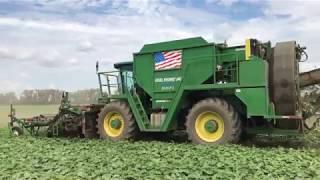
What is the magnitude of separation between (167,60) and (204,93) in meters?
1.38

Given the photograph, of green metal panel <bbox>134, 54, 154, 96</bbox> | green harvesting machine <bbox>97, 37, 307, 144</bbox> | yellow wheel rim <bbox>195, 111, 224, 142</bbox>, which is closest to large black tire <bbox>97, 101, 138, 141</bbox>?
green harvesting machine <bbox>97, 37, 307, 144</bbox>

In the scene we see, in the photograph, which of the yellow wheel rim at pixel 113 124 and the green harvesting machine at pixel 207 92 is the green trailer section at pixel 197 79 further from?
the yellow wheel rim at pixel 113 124

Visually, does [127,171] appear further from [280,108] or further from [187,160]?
[280,108]

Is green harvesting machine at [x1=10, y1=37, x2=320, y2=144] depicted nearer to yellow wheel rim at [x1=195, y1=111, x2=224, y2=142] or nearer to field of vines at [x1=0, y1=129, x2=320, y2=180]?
yellow wheel rim at [x1=195, y1=111, x2=224, y2=142]

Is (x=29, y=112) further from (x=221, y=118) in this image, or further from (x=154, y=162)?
(x=154, y=162)

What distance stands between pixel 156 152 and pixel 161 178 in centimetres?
302

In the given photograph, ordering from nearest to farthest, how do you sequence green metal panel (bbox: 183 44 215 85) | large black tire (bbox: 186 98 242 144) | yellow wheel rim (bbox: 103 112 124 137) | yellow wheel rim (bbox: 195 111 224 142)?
large black tire (bbox: 186 98 242 144) → yellow wheel rim (bbox: 195 111 224 142) → green metal panel (bbox: 183 44 215 85) → yellow wheel rim (bbox: 103 112 124 137)

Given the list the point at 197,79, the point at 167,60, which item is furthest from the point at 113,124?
the point at 197,79

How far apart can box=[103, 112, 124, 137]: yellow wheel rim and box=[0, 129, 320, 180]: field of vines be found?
197cm

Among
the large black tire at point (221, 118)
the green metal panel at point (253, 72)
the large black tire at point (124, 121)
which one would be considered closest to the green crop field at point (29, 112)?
the large black tire at point (124, 121)

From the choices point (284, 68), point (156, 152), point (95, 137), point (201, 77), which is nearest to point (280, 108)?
point (284, 68)

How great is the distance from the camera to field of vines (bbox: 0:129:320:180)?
7762mm

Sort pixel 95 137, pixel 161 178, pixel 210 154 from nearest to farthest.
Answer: pixel 161 178 < pixel 210 154 < pixel 95 137

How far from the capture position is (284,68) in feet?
38.1
